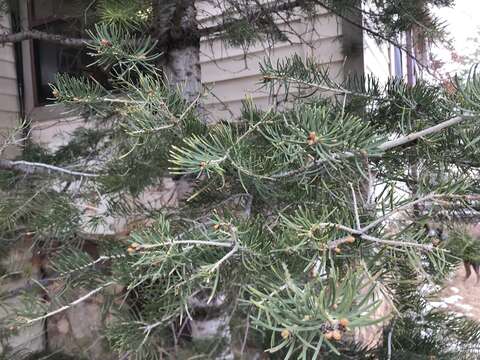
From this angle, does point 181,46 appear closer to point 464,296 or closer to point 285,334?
point 285,334

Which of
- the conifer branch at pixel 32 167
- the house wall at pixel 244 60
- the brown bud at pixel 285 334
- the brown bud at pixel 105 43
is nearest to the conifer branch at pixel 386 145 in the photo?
the brown bud at pixel 285 334

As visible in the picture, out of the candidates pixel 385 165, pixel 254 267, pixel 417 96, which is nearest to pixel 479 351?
pixel 385 165

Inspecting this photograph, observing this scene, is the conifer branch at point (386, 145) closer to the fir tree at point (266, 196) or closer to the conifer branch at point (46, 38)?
the fir tree at point (266, 196)

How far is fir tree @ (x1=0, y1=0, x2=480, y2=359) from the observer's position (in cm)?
70

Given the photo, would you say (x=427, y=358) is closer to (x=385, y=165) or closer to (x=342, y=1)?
(x=385, y=165)

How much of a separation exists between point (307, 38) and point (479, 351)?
203 centimetres

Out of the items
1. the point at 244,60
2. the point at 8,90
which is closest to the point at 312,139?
the point at 244,60

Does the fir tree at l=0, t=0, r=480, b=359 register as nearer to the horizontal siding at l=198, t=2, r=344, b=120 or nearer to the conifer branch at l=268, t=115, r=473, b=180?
the conifer branch at l=268, t=115, r=473, b=180

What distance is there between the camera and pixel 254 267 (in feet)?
2.55

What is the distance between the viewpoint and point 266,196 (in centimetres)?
97

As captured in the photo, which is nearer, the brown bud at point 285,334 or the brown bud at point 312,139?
the brown bud at point 285,334

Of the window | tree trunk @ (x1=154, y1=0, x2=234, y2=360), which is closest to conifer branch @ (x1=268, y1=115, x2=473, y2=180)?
tree trunk @ (x1=154, y1=0, x2=234, y2=360)

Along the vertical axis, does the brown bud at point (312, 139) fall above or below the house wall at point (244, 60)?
below

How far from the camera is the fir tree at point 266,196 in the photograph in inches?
27.6
